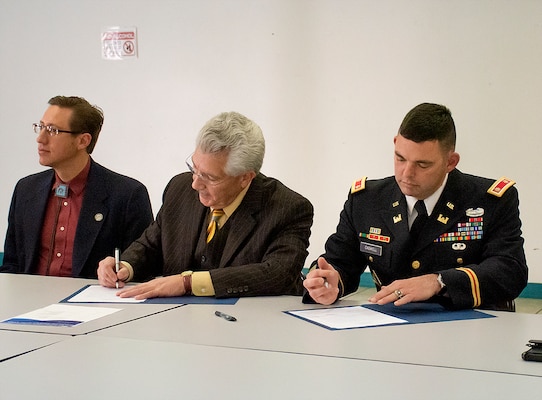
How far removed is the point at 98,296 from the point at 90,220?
0.94 meters

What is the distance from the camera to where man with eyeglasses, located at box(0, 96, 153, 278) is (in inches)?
140

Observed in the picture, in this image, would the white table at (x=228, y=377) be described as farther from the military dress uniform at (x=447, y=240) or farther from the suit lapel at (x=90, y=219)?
the suit lapel at (x=90, y=219)

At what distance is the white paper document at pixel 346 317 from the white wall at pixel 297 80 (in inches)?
131

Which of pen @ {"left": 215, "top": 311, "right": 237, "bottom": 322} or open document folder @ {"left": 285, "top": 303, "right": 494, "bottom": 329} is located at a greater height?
pen @ {"left": 215, "top": 311, "right": 237, "bottom": 322}

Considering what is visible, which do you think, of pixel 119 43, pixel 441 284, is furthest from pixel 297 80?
pixel 441 284

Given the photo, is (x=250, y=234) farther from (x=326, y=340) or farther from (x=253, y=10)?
(x=253, y=10)

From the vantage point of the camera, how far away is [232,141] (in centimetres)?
290

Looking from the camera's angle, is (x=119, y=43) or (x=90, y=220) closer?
(x=90, y=220)

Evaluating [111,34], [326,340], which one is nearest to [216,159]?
[326,340]

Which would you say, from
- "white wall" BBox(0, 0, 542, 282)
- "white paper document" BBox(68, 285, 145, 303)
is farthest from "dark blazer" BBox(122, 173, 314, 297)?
"white wall" BBox(0, 0, 542, 282)

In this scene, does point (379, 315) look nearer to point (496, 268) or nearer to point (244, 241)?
point (496, 268)

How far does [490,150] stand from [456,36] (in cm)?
86

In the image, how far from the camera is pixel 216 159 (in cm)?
291

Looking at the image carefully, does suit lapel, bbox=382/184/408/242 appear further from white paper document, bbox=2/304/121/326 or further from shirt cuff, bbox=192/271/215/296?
white paper document, bbox=2/304/121/326
